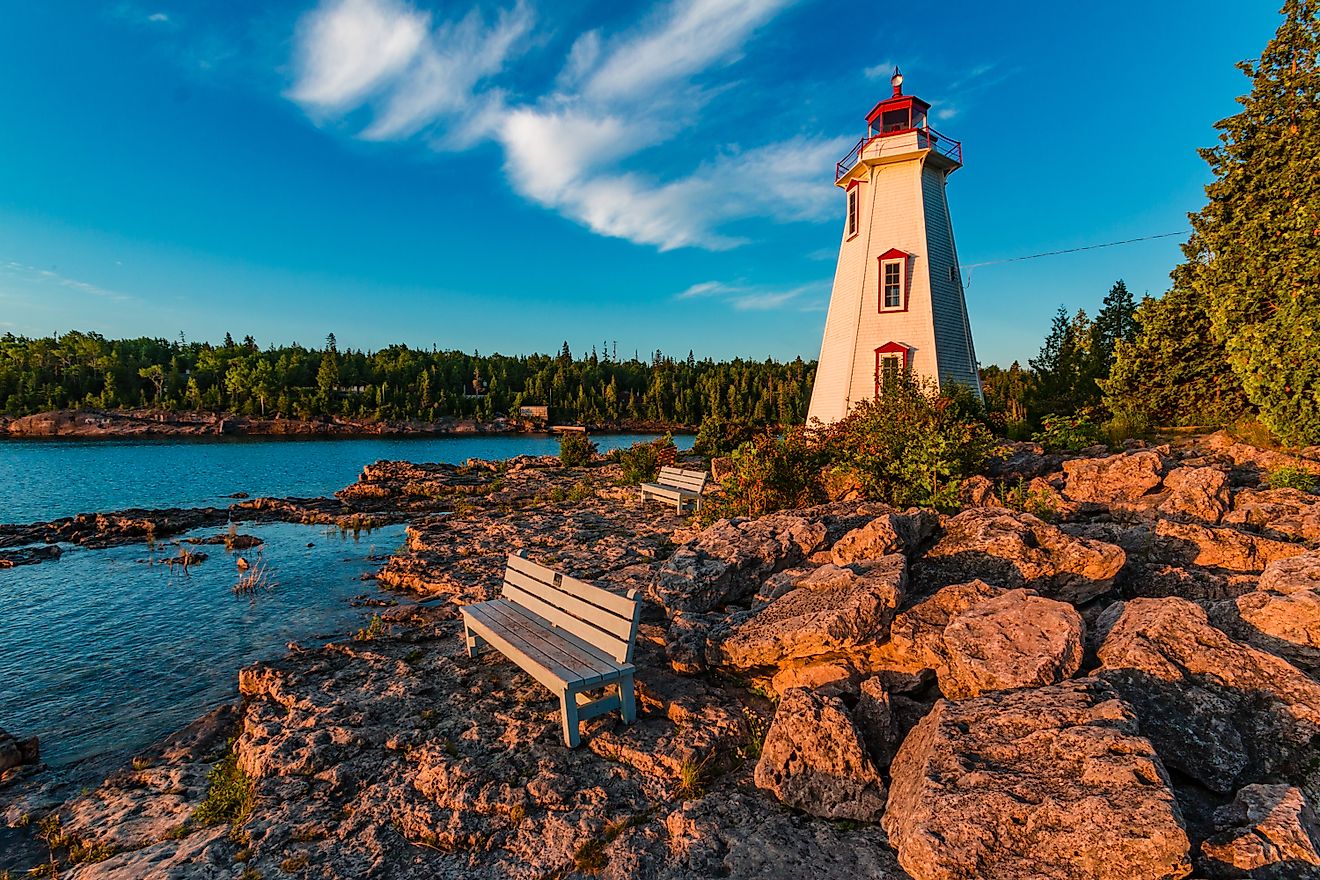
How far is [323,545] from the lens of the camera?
18.0m

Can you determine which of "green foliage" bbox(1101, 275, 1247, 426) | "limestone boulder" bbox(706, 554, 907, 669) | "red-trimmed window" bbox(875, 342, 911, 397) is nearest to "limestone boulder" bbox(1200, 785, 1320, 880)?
"limestone boulder" bbox(706, 554, 907, 669)

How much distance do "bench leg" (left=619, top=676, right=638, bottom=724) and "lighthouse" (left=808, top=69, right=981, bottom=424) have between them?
1859 cm

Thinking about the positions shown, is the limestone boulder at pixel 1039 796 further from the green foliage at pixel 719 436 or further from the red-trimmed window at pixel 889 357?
the green foliage at pixel 719 436

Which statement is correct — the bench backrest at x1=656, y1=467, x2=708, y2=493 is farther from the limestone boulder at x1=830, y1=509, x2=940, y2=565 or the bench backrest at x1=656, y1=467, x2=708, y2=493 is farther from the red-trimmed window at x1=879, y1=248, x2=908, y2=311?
the red-trimmed window at x1=879, y1=248, x2=908, y2=311

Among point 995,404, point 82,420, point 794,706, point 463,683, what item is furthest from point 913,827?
point 82,420

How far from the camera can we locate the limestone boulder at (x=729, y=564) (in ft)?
27.0

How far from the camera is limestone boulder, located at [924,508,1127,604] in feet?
22.5

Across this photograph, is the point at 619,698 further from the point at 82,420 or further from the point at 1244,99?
the point at 82,420

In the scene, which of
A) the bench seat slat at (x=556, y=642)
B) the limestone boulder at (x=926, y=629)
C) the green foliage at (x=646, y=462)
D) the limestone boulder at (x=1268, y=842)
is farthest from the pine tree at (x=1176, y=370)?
the bench seat slat at (x=556, y=642)

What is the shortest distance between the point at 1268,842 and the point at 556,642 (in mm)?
5725

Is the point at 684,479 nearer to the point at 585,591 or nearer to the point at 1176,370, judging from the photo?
the point at 585,591

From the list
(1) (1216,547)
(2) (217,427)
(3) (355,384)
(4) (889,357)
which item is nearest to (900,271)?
(4) (889,357)

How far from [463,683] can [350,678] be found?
5.32 ft

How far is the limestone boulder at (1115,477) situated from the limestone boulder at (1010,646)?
21.1 ft
